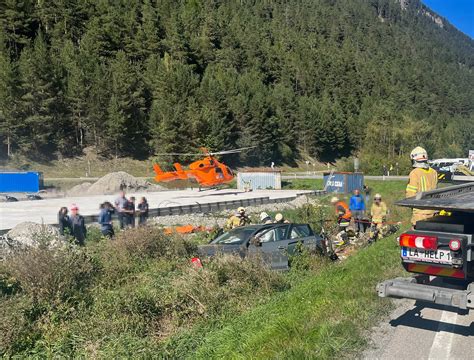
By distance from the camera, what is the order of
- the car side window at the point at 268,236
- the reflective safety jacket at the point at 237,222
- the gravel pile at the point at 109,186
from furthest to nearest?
the gravel pile at the point at 109,186, the reflective safety jacket at the point at 237,222, the car side window at the point at 268,236

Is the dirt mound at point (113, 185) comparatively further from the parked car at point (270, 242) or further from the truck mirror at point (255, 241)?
the truck mirror at point (255, 241)

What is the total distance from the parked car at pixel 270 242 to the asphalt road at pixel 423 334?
3983 mm

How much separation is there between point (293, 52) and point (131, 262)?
122 meters

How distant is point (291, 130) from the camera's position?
274ft

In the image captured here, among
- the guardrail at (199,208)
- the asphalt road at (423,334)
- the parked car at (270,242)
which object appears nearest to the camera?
the asphalt road at (423,334)

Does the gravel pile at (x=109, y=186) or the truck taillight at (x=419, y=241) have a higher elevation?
the truck taillight at (x=419, y=241)

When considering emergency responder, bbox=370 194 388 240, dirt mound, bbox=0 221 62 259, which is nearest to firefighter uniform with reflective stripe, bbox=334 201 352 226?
emergency responder, bbox=370 194 388 240

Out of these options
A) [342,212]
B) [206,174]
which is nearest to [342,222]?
[342,212]

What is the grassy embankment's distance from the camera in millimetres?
5723

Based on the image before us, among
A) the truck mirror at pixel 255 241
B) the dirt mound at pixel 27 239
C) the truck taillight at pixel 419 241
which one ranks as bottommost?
the truck mirror at pixel 255 241

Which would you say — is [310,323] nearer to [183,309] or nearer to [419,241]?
[419,241]

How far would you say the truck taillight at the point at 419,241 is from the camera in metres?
5.25

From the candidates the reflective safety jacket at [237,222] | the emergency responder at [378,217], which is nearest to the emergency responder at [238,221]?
the reflective safety jacket at [237,222]

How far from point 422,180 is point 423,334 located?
8.58 feet
